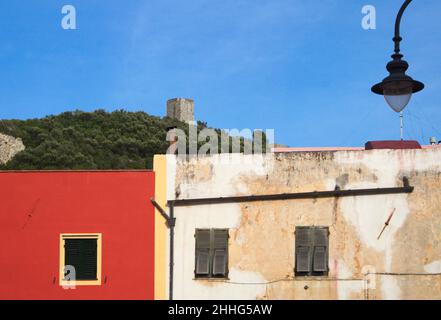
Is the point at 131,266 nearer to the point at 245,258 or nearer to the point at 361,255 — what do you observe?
the point at 245,258

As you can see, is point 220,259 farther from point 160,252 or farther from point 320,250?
point 320,250

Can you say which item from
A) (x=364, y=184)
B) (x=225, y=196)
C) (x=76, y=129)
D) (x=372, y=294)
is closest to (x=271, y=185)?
(x=225, y=196)

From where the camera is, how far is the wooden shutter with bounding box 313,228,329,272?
16.4m

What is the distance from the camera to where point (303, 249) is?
16.4 meters

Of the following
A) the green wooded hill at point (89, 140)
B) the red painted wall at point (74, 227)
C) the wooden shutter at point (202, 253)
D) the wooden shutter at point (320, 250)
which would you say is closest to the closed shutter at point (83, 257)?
the red painted wall at point (74, 227)

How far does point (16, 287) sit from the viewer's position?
53.9 ft

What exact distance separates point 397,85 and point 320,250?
19.7 feet

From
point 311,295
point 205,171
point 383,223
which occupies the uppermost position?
point 205,171

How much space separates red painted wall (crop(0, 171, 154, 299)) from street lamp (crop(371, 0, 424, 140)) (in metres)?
6.86

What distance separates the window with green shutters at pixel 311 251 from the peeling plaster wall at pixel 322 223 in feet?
0.44

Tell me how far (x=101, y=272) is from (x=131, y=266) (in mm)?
681

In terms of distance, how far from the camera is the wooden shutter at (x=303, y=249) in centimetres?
1636

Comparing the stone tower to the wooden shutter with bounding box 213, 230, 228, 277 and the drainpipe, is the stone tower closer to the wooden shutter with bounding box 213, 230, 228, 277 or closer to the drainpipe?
the drainpipe

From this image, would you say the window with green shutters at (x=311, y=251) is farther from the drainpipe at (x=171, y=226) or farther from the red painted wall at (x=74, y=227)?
the red painted wall at (x=74, y=227)
